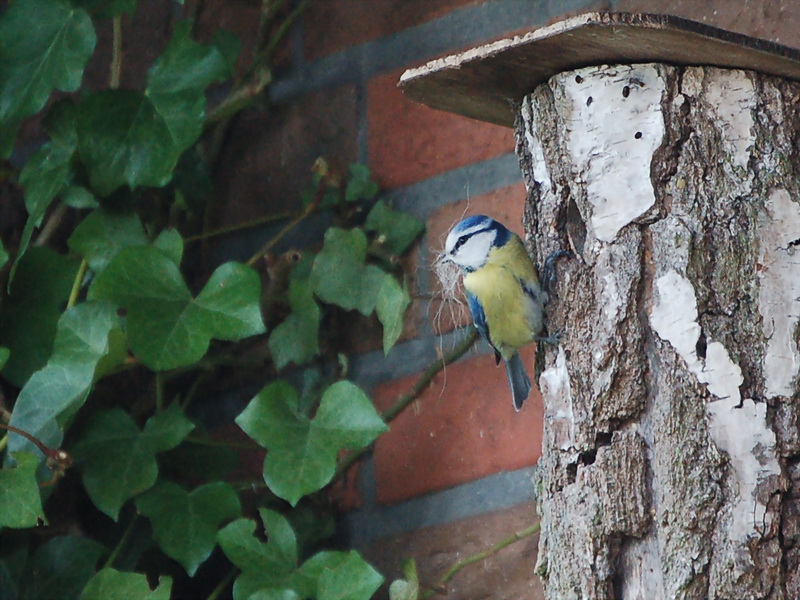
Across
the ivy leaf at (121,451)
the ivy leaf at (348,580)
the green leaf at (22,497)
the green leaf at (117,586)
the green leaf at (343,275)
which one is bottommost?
the green leaf at (117,586)

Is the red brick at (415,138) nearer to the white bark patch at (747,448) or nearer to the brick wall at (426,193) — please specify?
the brick wall at (426,193)

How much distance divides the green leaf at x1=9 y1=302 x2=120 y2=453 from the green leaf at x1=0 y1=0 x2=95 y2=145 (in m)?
0.24

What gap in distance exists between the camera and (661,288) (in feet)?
A: 2.86

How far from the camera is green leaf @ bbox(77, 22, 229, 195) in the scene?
1.24 m

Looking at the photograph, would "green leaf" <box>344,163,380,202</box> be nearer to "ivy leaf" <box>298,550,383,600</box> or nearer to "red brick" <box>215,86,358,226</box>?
"red brick" <box>215,86,358,226</box>

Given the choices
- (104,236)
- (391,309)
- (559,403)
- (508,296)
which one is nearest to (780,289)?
(559,403)

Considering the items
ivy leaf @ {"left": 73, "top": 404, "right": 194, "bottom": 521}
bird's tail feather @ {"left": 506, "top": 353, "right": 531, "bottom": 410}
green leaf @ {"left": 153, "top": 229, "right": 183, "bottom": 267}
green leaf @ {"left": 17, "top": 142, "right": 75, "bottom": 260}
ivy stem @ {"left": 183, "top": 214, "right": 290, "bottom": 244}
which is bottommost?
ivy leaf @ {"left": 73, "top": 404, "right": 194, "bottom": 521}

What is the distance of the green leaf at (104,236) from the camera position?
1280mm

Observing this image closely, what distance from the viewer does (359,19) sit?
58.0 inches

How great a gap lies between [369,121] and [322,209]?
0.13 m

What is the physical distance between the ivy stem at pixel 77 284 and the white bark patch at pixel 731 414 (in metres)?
0.69

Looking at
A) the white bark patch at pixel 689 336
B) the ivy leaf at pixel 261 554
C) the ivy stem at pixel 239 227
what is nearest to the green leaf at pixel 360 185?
the ivy stem at pixel 239 227

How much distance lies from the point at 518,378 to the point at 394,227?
266 mm

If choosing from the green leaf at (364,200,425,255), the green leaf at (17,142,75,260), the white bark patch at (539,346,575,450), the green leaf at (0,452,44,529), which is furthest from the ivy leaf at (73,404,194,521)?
the white bark patch at (539,346,575,450)
